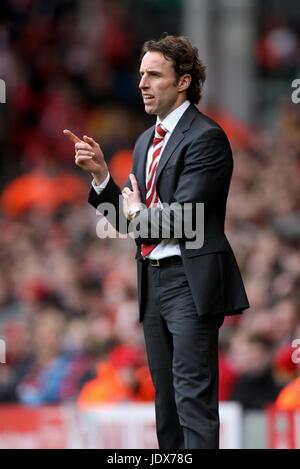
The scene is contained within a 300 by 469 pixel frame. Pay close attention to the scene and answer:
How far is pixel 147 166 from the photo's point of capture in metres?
6.09

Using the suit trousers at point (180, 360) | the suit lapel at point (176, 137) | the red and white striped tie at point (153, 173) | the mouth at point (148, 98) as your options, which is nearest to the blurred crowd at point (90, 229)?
the suit trousers at point (180, 360)

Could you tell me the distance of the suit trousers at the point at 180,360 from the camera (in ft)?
18.8

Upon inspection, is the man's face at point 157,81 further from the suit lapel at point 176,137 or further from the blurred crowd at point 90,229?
the blurred crowd at point 90,229

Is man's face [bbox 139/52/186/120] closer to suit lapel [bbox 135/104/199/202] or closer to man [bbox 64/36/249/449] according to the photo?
man [bbox 64/36/249/449]

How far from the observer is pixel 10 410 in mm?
9719

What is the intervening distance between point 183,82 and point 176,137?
0.26 meters

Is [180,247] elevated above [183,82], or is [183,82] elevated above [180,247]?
[183,82]

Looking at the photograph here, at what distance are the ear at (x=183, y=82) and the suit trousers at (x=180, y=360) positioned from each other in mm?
783

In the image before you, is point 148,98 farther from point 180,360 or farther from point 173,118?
point 180,360

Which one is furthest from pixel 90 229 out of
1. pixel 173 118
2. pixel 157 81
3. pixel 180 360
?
pixel 180 360

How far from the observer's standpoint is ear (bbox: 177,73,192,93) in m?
5.98

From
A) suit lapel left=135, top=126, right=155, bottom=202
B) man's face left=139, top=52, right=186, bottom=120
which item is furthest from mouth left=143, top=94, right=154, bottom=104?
suit lapel left=135, top=126, right=155, bottom=202

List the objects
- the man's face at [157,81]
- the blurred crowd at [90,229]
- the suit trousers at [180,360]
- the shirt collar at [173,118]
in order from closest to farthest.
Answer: the suit trousers at [180,360] → the man's face at [157,81] → the shirt collar at [173,118] → the blurred crowd at [90,229]
